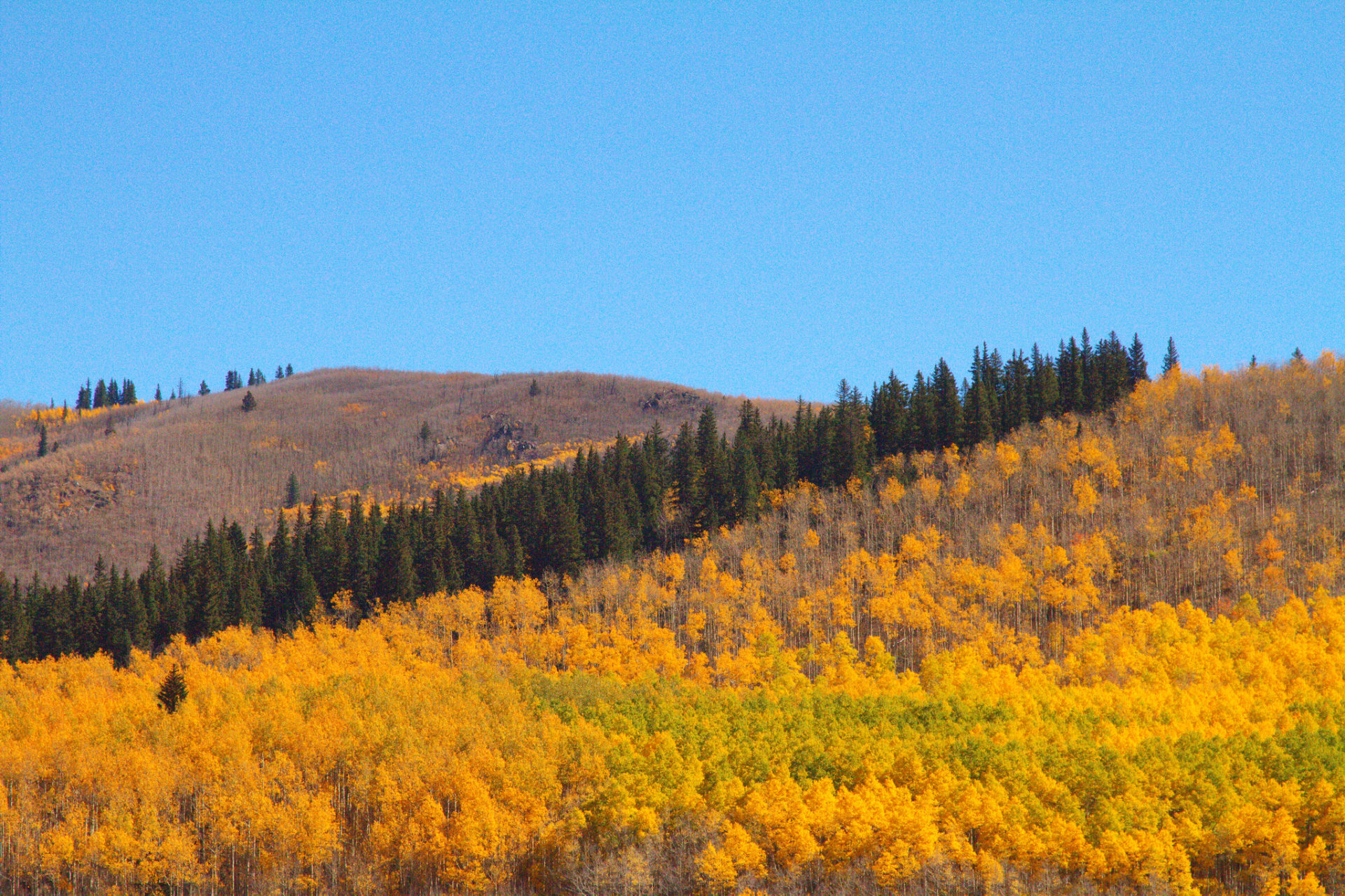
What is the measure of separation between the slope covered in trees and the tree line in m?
4.00

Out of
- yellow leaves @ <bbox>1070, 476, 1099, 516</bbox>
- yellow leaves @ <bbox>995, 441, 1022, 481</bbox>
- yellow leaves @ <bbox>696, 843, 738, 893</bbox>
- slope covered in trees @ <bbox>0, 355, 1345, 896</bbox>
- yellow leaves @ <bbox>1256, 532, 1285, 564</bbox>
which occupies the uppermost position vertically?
yellow leaves @ <bbox>995, 441, 1022, 481</bbox>

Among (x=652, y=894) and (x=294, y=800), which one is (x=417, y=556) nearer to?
(x=294, y=800)

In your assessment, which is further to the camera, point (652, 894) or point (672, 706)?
point (672, 706)

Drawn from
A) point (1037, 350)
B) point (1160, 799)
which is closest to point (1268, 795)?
point (1160, 799)

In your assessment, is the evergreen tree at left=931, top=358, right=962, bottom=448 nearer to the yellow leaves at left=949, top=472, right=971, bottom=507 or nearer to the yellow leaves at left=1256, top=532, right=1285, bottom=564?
the yellow leaves at left=949, top=472, right=971, bottom=507

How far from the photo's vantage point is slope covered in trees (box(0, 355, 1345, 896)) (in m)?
69.1

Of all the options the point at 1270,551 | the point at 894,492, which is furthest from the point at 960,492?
the point at 1270,551

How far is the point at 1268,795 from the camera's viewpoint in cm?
6794

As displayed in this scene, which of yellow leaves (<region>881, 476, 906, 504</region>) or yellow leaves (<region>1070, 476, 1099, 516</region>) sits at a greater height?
yellow leaves (<region>881, 476, 906, 504</region>)

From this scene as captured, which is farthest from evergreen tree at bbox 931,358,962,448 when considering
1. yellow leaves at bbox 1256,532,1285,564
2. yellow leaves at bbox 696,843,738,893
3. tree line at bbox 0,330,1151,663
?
yellow leaves at bbox 696,843,738,893

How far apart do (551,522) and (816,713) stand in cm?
5027

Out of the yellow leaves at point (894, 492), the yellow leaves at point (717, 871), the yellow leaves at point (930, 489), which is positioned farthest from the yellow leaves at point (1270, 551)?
the yellow leaves at point (717, 871)

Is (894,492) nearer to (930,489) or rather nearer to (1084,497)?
(930,489)

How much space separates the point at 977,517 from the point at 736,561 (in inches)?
1006
